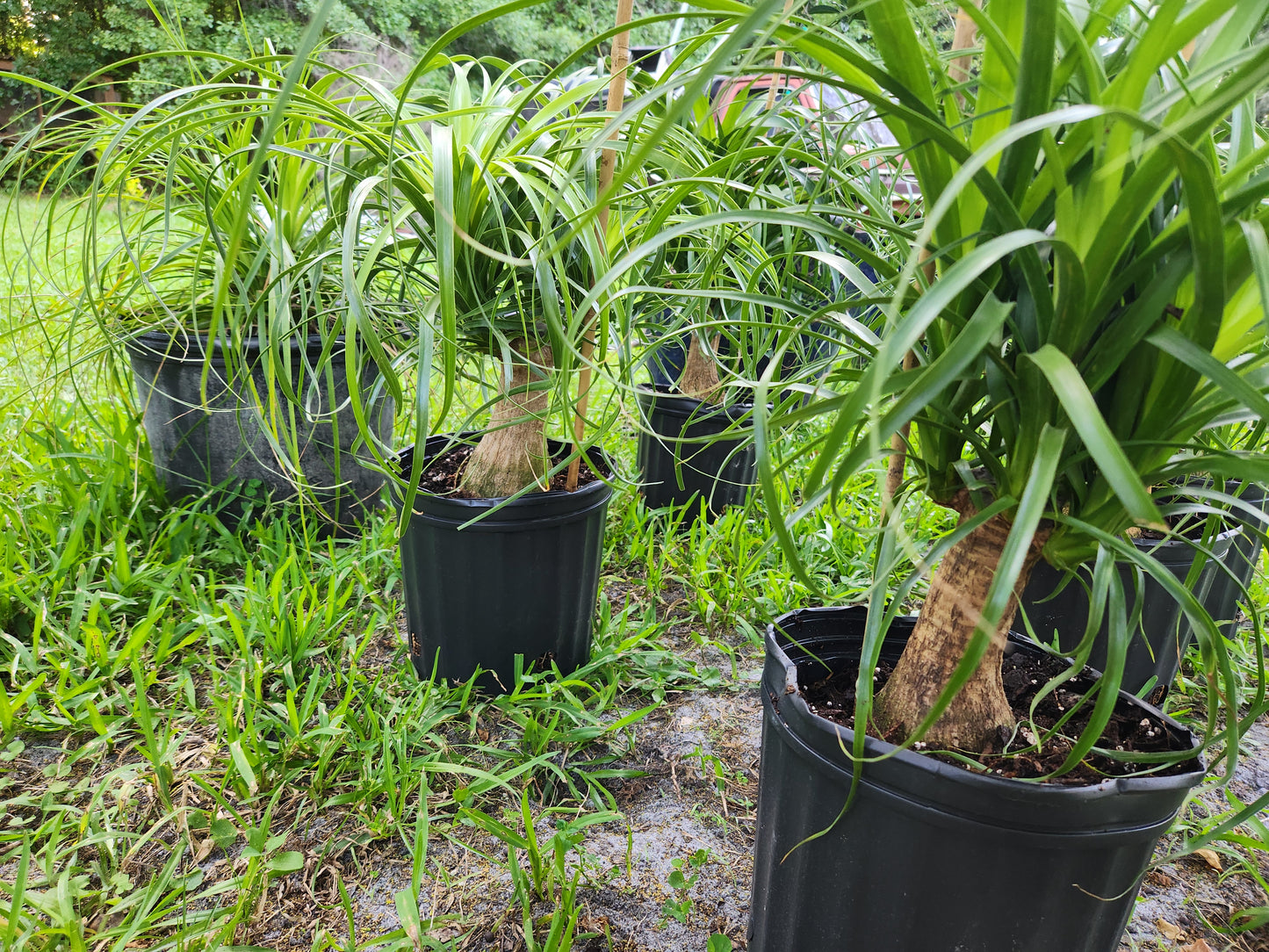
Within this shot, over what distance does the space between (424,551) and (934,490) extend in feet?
2.36

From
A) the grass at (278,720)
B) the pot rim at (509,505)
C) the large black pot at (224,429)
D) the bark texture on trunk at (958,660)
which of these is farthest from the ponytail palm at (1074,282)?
the large black pot at (224,429)

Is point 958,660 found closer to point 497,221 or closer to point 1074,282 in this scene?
point 1074,282

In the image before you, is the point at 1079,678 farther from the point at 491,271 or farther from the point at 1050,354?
the point at 491,271

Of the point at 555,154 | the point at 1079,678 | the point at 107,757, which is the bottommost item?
the point at 107,757

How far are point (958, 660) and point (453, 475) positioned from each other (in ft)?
2.64

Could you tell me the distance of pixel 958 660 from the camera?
0.64m

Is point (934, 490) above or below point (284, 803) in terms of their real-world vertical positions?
above

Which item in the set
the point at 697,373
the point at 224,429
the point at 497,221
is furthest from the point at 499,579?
the point at 697,373

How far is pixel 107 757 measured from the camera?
1000 mm

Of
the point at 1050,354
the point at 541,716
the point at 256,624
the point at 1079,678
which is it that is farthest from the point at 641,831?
the point at 1050,354

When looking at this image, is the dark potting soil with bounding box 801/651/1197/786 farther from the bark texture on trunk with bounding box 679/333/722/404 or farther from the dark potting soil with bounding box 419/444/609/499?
the bark texture on trunk with bounding box 679/333/722/404

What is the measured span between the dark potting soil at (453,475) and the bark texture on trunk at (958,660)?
59 cm

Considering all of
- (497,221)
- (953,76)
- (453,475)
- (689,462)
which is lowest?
(689,462)

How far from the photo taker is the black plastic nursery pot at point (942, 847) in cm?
52
